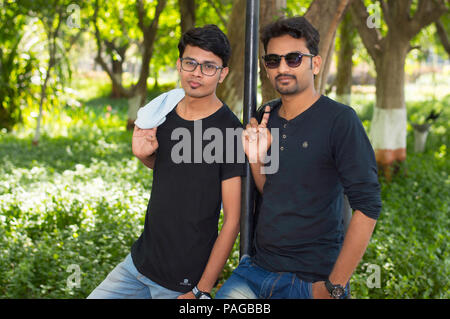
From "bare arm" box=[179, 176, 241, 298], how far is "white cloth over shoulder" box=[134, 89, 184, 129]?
455 mm

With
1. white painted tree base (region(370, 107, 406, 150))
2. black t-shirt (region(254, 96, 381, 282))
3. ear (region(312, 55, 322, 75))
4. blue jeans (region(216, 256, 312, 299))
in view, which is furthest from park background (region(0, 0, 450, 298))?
blue jeans (region(216, 256, 312, 299))

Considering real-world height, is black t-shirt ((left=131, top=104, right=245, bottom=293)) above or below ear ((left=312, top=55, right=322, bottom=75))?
below

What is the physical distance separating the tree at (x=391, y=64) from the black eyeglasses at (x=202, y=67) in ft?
26.6

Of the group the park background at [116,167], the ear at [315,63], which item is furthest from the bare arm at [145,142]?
the park background at [116,167]

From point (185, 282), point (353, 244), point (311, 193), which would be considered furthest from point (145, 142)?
point (353, 244)

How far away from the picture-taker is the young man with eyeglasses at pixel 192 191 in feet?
8.14

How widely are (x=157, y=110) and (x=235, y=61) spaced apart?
464 centimetres

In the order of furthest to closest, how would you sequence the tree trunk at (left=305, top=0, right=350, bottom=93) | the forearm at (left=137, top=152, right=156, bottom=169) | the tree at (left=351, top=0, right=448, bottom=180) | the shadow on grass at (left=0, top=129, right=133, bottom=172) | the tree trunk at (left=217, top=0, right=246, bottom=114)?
the shadow on grass at (left=0, top=129, right=133, bottom=172), the tree at (left=351, top=0, right=448, bottom=180), the tree trunk at (left=217, top=0, right=246, bottom=114), the tree trunk at (left=305, top=0, right=350, bottom=93), the forearm at (left=137, top=152, right=156, bottom=169)

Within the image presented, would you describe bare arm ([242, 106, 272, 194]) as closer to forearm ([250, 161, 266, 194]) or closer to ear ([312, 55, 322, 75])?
forearm ([250, 161, 266, 194])

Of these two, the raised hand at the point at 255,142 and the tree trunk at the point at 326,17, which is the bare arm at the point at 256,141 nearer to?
the raised hand at the point at 255,142

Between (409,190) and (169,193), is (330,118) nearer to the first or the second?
(169,193)

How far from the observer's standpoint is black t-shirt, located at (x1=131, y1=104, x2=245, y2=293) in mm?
2510

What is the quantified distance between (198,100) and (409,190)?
7.50 meters
